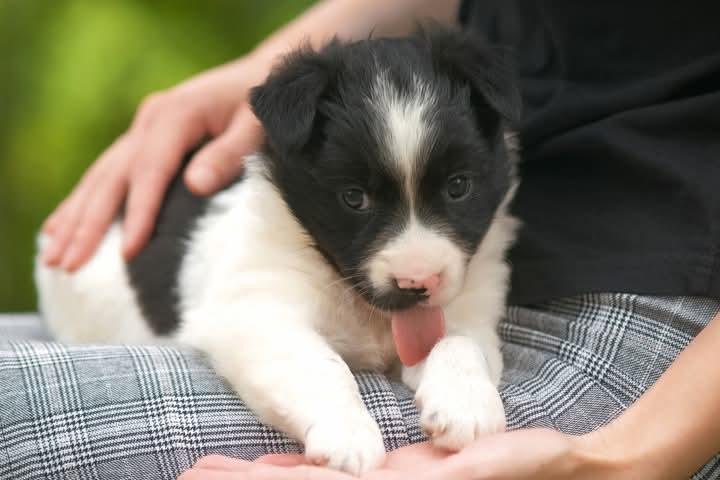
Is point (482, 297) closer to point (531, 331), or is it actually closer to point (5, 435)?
point (531, 331)

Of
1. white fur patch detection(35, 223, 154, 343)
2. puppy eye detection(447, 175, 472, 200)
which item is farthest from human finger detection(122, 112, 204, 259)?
puppy eye detection(447, 175, 472, 200)

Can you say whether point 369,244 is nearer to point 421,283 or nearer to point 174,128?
point 421,283

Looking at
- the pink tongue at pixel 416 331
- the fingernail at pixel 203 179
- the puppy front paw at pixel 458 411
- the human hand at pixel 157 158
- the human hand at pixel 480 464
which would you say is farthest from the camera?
the human hand at pixel 157 158

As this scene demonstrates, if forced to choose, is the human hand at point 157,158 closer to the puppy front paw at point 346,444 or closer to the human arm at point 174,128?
the human arm at point 174,128

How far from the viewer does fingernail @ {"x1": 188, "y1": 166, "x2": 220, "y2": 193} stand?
2965 millimetres

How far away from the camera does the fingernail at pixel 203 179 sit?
9.73 feet

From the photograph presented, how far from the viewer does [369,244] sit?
2.22 m

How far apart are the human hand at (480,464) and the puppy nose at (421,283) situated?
0.39 m

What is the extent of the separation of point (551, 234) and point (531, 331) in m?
0.29

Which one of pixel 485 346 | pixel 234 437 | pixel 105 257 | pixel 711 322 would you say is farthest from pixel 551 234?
pixel 105 257

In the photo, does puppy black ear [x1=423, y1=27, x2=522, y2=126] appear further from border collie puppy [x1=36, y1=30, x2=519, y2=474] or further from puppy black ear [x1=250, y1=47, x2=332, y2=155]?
puppy black ear [x1=250, y1=47, x2=332, y2=155]

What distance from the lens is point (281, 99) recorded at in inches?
91.2

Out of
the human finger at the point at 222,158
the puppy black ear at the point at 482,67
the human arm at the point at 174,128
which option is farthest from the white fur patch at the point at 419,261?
the human arm at the point at 174,128

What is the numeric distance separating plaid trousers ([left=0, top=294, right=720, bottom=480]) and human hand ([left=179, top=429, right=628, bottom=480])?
5.2 inches
